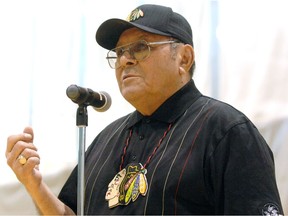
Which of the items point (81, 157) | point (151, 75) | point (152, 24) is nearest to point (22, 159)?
point (81, 157)

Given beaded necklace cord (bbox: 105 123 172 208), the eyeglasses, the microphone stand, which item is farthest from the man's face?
the microphone stand

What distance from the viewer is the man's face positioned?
1562 millimetres

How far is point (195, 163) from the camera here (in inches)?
53.2

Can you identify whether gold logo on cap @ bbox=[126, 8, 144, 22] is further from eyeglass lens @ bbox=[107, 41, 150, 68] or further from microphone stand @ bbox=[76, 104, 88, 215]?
microphone stand @ bbox=[76, 104, 88, 215]

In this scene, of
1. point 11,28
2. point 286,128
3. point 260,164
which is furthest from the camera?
point 11,28

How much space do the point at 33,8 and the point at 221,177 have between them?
1120mm

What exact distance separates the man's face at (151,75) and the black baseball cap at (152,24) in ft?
0.09

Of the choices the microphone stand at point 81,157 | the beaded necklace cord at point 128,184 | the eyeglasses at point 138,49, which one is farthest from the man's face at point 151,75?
the microphone stand at point 81,157

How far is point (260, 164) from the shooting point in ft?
4.24

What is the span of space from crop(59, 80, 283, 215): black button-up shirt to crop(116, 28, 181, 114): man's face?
0.04m

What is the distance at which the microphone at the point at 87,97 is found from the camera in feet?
4.13

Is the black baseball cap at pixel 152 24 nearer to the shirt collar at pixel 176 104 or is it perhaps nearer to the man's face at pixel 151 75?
the man's face at pixel 151 75

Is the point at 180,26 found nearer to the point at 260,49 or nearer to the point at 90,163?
the point at 260,49

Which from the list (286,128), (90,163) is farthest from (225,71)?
(90,163)
